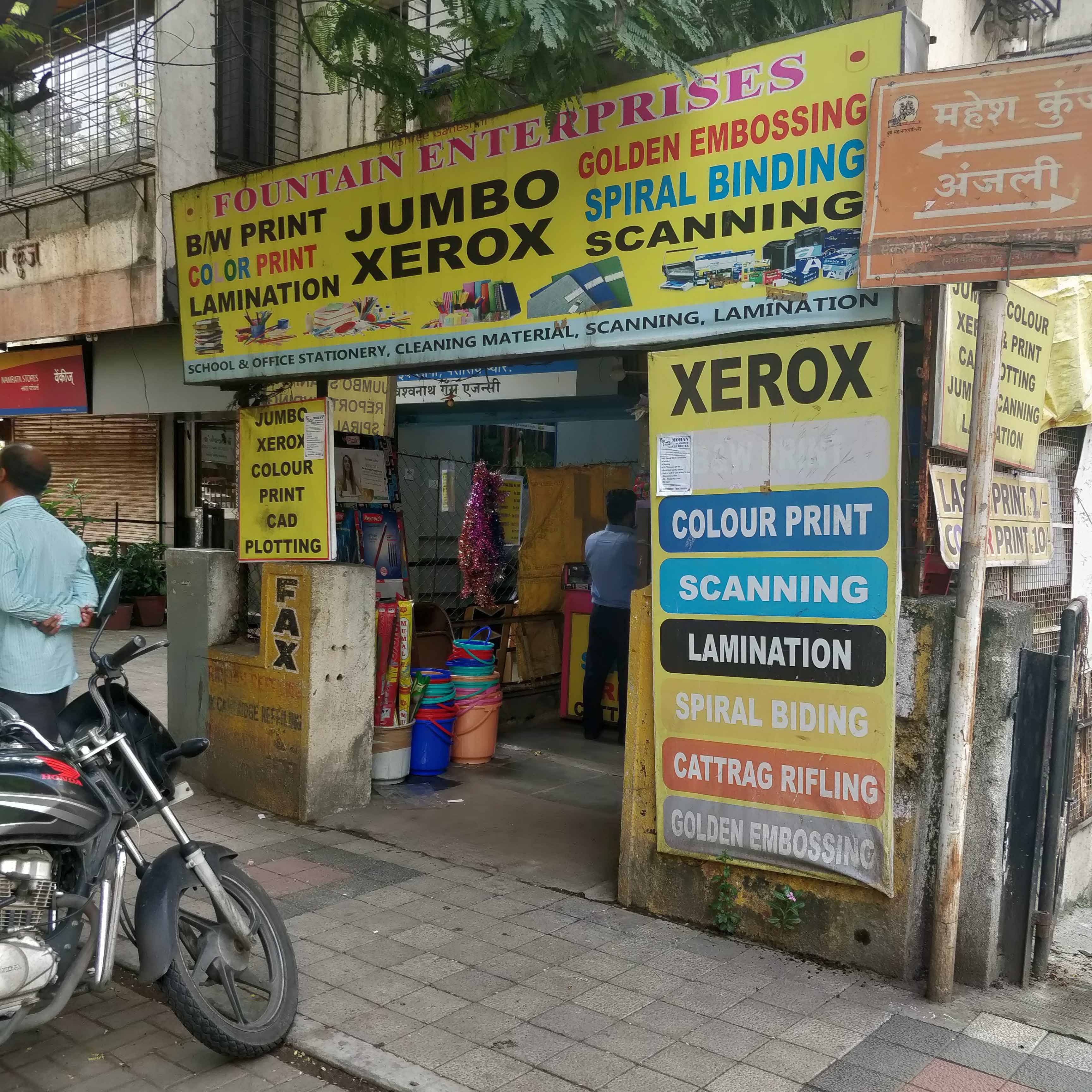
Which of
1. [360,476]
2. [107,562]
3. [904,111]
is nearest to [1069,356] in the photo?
[904,111]

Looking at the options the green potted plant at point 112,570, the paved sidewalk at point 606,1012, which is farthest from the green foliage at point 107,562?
the paved sidewalk at point 606,1012

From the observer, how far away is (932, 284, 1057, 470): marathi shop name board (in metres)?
4.09

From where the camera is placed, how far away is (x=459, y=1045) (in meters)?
3.63

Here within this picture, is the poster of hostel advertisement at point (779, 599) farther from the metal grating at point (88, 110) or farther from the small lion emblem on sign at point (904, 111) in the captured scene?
the metal grating at point (88, 110)

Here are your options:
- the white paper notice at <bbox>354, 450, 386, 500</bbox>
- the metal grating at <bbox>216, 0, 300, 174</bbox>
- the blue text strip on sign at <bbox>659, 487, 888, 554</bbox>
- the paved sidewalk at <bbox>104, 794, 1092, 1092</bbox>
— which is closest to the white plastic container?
the paved sidewalk at <bbox>104, 794, 1092, 1092</bbox>

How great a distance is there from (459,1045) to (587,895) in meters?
1.46

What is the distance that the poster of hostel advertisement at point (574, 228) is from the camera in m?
4.05

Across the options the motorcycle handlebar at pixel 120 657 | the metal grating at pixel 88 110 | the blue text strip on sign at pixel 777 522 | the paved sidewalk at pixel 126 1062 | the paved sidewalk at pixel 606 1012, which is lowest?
the paved sidewalk at pixel 126 1062

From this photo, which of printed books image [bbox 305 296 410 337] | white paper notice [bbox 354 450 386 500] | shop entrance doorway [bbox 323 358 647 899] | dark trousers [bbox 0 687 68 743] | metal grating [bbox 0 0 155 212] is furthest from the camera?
metal grating [bbox 0 0 155 212]

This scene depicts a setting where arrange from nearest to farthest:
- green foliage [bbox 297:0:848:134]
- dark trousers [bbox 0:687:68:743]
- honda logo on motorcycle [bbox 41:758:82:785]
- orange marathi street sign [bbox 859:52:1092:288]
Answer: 1. honda logo on motorcycle [bbox 41:758:82:785]
2. orange marathi street sign [bbox 859:52:1092:288]
3. green foliage [bbox 297:0:848:134]
4. dark trousers [bbox 0:687:68:743]

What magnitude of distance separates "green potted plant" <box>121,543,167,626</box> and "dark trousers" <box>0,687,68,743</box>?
8.86m

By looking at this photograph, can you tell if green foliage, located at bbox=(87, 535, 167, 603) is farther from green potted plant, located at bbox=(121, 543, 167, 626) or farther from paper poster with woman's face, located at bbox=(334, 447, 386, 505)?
paper poster with woman's face, located at bbox=(334, 447, 386, 505)

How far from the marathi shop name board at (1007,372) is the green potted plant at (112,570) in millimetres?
10629

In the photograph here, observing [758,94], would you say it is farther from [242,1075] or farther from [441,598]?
[441,598]
